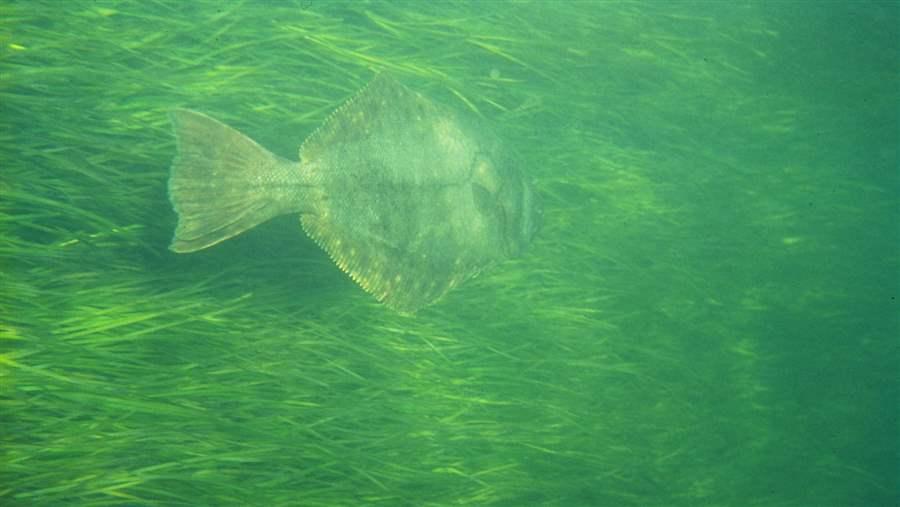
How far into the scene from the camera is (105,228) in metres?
3.77

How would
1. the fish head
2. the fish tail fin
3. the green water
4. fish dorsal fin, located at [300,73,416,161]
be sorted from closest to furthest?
the fish tail fin
fish dorsal fin, located at [300,73,416,161]
the green water
the fish head

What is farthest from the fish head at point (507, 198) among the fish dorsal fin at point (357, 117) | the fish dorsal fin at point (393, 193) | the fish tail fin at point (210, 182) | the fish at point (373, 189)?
the fish tail fin at point (210, 182)

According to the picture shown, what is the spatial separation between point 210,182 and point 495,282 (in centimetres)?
289

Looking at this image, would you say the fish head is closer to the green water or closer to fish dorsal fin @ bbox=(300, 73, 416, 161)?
fish dorsal fin @ bbox=(300, 73, 416, 161)

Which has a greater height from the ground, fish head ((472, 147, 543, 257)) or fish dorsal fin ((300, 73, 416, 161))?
fish dorsal fin ((300, 73, 416, 161))

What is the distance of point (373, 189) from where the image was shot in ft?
11.0

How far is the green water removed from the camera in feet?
12.2

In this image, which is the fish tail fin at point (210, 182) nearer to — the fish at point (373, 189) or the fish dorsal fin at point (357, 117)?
the fish at point (373, 189)

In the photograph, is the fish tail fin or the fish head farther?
the fish head

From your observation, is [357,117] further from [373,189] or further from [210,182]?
[210,182]

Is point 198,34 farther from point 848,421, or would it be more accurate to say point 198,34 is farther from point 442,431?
point 848,421

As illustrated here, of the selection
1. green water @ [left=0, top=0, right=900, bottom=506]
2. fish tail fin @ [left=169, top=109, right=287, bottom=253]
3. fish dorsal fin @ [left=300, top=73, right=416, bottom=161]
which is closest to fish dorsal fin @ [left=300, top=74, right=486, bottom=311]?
fish dorsal fin @ [left=300, top=73, right=416, bottom=161]

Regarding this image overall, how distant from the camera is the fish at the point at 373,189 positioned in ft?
10.1

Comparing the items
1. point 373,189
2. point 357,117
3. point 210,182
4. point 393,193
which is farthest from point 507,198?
point 210,182
